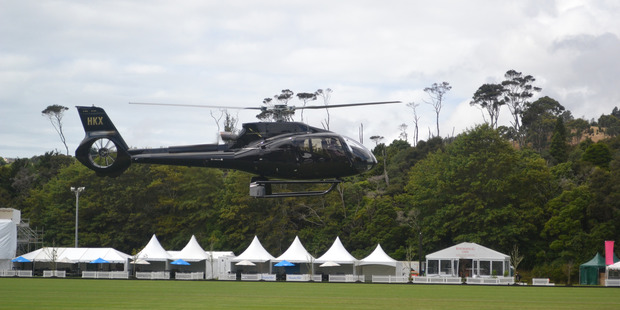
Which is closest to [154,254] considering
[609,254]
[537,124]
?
[609,254]

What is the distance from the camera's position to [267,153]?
87.1 ft

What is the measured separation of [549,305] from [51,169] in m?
86.0

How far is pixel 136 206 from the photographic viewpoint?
292 ft

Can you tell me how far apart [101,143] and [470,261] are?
4198cm

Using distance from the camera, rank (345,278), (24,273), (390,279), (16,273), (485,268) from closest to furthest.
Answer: (390,279) → (485,268) → (345,278) → (16,273) → (24,273)

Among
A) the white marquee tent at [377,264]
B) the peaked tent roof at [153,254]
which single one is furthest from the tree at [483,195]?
the peaked tent roof at [153,254]

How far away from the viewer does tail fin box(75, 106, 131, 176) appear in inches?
1136

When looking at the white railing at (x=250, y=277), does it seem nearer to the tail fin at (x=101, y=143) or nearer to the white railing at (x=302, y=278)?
the white railing at (x=302, y=278)

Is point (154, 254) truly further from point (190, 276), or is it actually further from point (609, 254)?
point (609, 254)

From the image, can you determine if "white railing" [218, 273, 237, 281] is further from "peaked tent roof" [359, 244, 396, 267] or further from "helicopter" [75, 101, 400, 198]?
"helicopter" [75, 101, 400, 198]

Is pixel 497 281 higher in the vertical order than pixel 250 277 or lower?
higher

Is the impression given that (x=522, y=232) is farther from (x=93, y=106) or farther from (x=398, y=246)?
(x=93, y=106)

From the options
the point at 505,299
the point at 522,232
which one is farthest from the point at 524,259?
the point at 505,299

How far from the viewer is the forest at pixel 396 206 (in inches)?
2709
